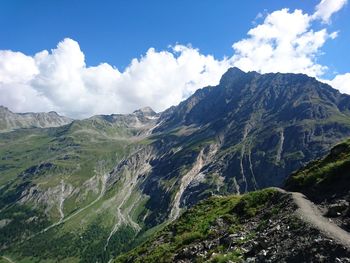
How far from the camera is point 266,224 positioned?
34.3 meters

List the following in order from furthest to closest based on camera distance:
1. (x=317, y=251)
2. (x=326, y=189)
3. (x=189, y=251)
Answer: (x=326, y=189) → (x=189, y=251) → (x=317, y=251)

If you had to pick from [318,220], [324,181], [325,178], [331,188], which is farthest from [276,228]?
[325,178]

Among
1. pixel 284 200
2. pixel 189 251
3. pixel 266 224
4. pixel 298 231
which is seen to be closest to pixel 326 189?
pixel 284 200

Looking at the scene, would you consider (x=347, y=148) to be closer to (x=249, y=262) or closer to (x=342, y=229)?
(x=342, y=229)

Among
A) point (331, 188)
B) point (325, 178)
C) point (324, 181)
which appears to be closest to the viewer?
point (331, 188)

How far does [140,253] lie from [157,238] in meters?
3.11

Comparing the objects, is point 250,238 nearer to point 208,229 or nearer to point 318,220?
point 318,220

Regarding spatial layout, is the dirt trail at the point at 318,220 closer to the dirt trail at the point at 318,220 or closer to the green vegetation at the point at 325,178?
the dirt trail at the point at 318,220

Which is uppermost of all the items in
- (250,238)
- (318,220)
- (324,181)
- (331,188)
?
(324,181)

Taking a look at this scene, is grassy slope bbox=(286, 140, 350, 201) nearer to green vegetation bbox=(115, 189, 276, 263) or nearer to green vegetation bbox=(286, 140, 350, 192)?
green vegetation bbox=(286, 140, 350, 192)

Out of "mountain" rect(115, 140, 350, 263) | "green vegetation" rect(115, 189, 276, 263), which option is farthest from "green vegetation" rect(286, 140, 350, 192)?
"green vegetation" rect(115, 189, 276, 263)

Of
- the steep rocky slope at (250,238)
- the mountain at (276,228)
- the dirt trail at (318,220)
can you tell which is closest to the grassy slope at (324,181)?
the mountain at (276,228)

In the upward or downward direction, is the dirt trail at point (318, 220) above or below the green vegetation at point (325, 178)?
below

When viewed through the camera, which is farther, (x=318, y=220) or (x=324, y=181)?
(x=324, y=181)
